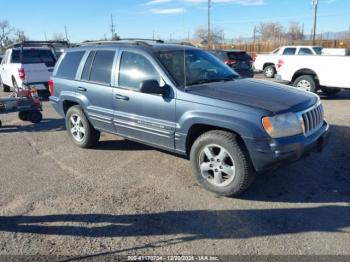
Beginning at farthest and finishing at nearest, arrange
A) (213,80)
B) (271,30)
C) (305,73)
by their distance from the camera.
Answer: (271,30) → (305,73) → (213,80)

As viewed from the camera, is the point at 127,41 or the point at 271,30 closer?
the point at 127,41

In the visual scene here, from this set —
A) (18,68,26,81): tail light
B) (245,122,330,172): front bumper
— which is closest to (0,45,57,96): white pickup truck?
(18,68,26,81): tail light

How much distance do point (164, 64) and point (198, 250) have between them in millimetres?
2665

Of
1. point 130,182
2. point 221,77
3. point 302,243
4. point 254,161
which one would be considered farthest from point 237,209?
point 221,77

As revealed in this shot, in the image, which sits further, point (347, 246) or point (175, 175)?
point (175, 175)

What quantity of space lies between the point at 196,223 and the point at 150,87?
6.05 ft

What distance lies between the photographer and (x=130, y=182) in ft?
16.8

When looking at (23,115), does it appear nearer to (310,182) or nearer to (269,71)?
(310,182)

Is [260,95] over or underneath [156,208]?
over

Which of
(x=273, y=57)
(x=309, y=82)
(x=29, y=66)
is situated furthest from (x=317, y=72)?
(x=29, y=66)

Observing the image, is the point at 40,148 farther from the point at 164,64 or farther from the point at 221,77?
the point at 221,77

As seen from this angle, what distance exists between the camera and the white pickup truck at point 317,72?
35.3 feet

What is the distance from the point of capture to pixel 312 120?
183 inches

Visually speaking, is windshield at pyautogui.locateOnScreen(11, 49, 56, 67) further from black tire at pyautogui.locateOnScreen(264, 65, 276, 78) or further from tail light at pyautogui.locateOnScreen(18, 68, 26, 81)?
black tire at pyautogui.locateOnScreen(264, 65, 276, 78)
